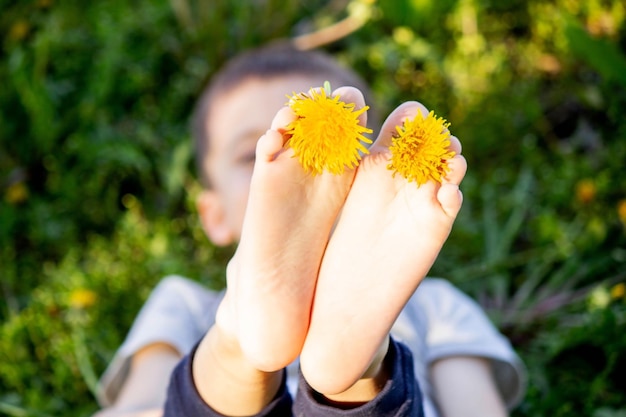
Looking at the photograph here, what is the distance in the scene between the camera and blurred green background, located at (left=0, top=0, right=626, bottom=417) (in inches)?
62.0

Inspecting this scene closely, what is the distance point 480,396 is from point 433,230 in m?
0.63

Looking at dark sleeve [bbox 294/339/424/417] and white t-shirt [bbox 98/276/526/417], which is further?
white t-shirt [bbox 98/276/526/417]

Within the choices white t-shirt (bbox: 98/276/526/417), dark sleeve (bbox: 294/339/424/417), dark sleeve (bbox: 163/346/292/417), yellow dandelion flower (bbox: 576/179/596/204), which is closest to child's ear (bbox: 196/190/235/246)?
white t-shirt (bbox: 98/276/526/417)

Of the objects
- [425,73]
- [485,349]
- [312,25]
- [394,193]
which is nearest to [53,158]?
[312,25]

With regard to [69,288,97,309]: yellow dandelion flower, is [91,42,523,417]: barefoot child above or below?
above

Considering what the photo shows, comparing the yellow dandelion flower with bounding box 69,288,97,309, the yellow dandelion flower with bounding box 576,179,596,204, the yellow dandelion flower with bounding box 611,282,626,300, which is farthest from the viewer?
the yellow dandelion flower with bounding box 576,179,596,204

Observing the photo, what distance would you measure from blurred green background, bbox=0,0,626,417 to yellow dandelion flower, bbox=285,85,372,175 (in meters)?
0.89

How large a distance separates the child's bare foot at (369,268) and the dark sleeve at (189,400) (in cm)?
15

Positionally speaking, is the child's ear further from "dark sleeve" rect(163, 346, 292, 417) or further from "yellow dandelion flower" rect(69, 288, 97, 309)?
"dark sleeve" rect(163, 346, 292, 417)

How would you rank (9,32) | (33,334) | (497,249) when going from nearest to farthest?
(33,334), (497,249), (9,32)

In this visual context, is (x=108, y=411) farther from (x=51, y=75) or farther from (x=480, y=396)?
(x=51, y=75)

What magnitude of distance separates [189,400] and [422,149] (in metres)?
0.48

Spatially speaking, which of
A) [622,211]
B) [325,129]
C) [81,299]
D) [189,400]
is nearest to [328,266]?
[325,129]

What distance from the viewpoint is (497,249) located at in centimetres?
181
